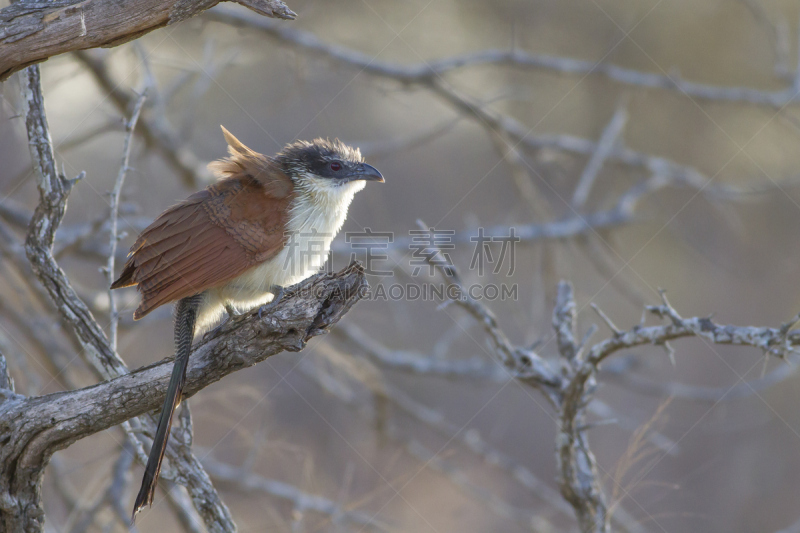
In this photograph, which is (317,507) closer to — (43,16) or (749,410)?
(43,16)

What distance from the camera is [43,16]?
2182 mm

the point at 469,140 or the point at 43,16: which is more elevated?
the point at 469,140

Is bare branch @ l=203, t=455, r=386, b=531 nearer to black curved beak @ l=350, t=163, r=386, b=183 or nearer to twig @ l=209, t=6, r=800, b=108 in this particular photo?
black curved beak @ l=350, t=163, r=386, b=183

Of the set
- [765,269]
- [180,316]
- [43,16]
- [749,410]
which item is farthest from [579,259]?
[43,16]

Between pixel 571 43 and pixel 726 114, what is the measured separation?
2675 millimetres

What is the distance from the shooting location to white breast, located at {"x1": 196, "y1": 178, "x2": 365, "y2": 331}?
121 inches

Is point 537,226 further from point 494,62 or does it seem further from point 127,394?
point 127,394

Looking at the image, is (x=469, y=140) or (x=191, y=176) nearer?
(x=191, y=176)

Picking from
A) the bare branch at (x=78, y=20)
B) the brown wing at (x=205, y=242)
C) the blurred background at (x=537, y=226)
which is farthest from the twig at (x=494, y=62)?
the bare branch at (x=78, y=20)

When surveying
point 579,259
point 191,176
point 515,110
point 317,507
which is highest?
point 515,110

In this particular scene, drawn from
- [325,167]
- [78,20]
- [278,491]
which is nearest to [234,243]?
[325,167]

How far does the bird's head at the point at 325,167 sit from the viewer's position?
3.56m

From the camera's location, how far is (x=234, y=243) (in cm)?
297

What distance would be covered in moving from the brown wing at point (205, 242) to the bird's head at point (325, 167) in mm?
391
